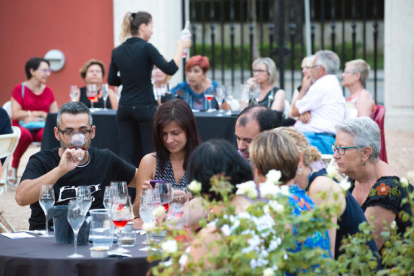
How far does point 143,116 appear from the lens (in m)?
6.14

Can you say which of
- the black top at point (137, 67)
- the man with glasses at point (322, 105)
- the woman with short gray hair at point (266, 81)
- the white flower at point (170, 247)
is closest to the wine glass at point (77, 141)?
the white flower at point (170, 247)

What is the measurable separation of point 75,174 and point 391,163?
18.5 feet

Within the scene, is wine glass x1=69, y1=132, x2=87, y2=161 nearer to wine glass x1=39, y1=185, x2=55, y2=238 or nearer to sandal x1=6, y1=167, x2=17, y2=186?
wine glass x1=39, y1=185, x2=55, y2=238

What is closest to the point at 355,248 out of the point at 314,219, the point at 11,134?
the point at 314,219

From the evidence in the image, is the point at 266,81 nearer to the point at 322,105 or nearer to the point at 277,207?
the point at 322,105

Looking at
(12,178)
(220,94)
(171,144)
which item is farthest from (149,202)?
(12,178)

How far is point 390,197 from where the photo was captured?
297 cm

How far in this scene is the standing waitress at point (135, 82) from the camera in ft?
20.0

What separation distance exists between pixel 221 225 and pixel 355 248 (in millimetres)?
417

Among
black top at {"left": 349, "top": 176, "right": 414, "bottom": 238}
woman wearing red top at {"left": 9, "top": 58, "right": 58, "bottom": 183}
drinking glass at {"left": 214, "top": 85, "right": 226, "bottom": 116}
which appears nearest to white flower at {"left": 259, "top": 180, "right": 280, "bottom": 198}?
black top at {"left": 349, "top": 176, "right": 414, "bottom": 238}

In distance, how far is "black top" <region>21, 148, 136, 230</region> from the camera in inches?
130

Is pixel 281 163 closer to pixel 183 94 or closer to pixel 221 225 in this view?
pixel 221 225

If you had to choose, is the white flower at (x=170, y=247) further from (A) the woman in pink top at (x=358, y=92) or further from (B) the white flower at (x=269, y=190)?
(A) the woman in pink top at (x=358, y=92)

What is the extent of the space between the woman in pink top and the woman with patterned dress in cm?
308
